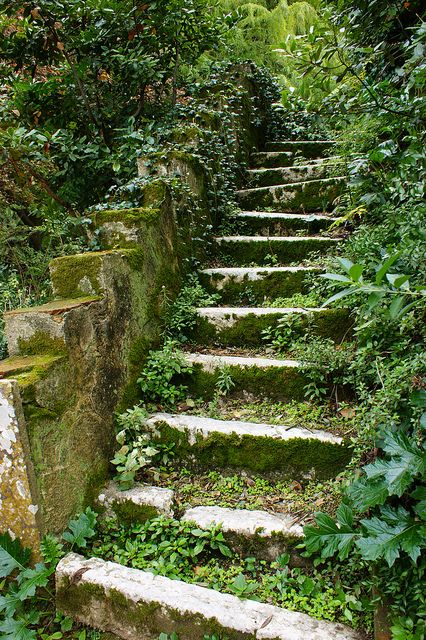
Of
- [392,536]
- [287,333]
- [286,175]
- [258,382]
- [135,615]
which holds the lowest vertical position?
[135,615]

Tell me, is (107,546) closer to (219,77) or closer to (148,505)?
(148,505)

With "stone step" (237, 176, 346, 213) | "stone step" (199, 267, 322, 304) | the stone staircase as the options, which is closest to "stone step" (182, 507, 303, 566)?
the stone staircase

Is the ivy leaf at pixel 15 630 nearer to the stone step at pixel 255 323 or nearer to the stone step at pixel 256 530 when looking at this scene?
the stone step at pixel 256 530

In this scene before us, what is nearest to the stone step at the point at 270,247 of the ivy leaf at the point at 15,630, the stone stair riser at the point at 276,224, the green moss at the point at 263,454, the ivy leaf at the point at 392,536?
the stone stair riser at the point at 276,224

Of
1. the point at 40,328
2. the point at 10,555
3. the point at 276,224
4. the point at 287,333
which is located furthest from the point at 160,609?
the point at 276,224

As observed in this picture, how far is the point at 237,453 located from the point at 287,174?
376 cm

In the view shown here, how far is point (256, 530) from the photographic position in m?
1.83

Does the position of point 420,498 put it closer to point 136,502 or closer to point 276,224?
point 136,502

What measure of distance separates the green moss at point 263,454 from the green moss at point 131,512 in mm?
342

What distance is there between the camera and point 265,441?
6.91 feet

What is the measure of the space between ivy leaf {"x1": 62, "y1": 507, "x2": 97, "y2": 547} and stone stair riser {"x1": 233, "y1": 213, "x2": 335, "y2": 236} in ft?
9.68

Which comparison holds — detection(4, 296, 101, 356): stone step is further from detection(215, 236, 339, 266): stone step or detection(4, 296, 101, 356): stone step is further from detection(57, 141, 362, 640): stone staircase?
detection(215, 236, 339, 266): stone step

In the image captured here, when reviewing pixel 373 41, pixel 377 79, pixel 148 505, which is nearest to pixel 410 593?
pixel 148 505

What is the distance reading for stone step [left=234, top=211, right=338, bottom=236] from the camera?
3895mm
